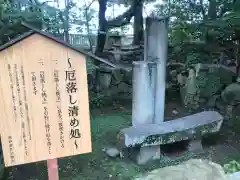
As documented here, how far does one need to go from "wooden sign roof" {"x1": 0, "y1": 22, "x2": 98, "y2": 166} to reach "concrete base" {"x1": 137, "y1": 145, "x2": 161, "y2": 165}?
7.37 ft

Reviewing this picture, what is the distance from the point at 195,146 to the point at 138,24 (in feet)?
21.3

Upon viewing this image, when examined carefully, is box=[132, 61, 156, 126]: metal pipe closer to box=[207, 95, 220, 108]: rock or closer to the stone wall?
the stone wall

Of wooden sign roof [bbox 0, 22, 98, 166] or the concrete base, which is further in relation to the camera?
the concrete base

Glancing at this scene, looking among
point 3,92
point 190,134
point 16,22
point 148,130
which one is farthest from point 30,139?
point 190,134

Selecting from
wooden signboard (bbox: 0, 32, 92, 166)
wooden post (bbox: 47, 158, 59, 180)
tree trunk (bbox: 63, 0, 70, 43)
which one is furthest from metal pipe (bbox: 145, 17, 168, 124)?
tree trunk (bbox: 63, 0, 70, 43)

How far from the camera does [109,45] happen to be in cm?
1131

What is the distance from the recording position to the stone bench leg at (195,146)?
5.41m

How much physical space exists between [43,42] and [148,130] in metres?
2.87

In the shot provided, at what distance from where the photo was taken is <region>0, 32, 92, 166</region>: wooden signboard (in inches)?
105

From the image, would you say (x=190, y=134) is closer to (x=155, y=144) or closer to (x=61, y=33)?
(x=155, y=144)

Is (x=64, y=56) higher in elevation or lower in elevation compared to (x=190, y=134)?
higher

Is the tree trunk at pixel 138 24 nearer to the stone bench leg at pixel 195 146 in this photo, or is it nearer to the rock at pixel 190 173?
the stone bench leg at pixel 195 146

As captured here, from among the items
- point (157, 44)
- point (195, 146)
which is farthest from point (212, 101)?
point (157, 44)

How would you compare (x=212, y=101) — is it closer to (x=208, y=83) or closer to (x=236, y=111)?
(x=208, y=83)
